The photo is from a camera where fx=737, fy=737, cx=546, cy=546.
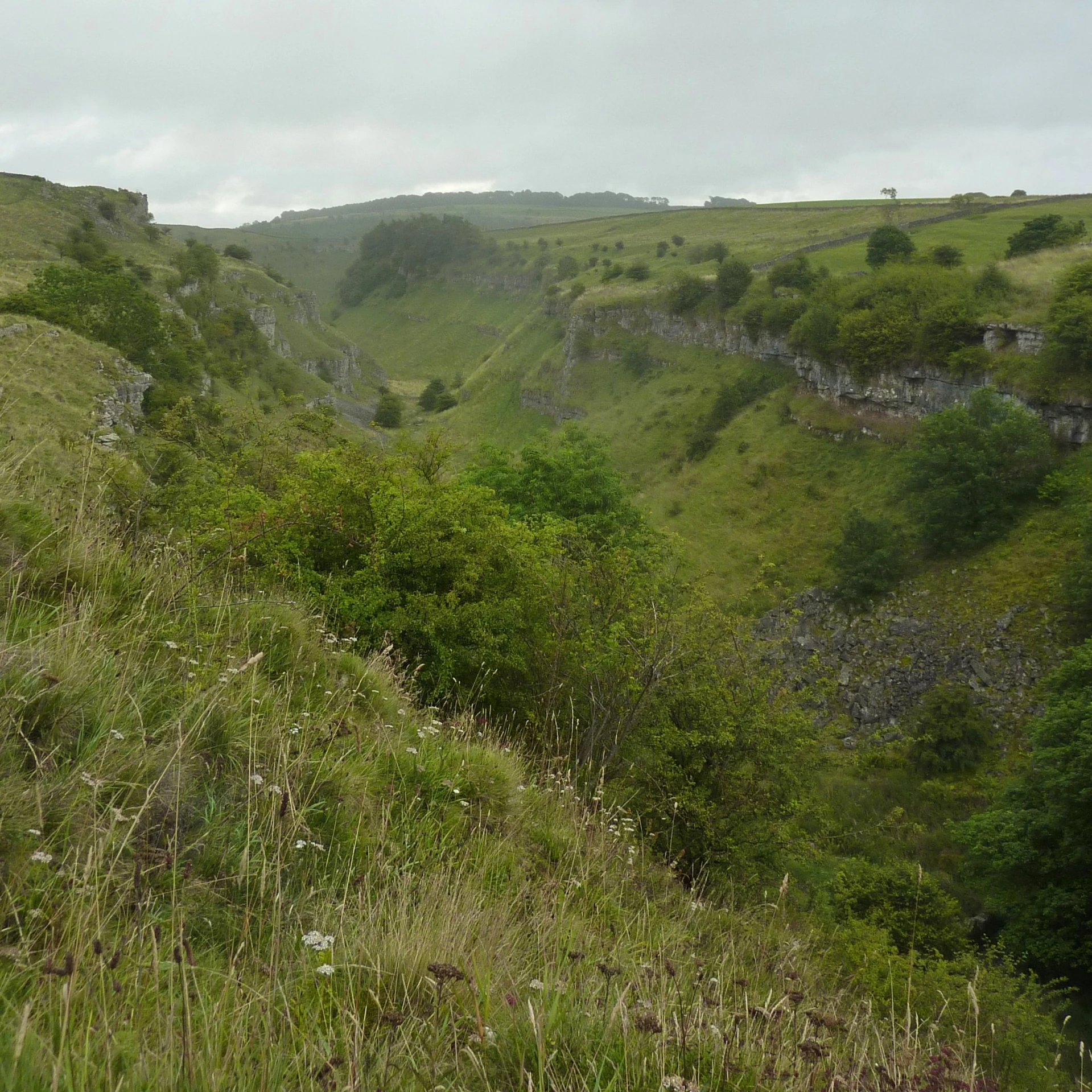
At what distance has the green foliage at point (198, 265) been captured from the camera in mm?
77062

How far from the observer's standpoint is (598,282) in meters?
83.8

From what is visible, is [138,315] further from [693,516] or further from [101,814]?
[101,814]

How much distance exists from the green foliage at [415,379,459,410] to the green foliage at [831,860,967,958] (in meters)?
A: 74.0

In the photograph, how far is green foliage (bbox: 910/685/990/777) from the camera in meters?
26.8

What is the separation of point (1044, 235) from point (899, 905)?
50.6 metres

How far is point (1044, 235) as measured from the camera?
50.2 metres

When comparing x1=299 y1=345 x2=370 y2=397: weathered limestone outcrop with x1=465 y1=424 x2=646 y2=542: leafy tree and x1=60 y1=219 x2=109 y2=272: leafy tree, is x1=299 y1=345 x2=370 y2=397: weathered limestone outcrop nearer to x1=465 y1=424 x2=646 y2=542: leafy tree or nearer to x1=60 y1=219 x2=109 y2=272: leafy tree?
x1=60 y1=219 x2=109 y2=272: leafy tree

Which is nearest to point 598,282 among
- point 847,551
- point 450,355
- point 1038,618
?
point 450,355

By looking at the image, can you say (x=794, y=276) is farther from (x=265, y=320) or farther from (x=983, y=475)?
(x=265, y=320)

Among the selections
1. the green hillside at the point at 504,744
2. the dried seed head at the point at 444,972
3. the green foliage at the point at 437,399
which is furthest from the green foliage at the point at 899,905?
the green foliage at the point at 437,399

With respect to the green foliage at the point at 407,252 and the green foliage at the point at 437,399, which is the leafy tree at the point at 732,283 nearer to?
the green foliage at the point at 437,399

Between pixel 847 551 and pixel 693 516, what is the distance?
11514 mm

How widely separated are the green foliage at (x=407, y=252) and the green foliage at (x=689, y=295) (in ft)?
278

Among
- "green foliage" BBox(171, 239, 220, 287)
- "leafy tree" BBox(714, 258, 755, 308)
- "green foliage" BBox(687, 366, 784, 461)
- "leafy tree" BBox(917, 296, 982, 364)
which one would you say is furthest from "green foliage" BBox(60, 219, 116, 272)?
"leafy tree" BBox(917, 296, 982, 364)
